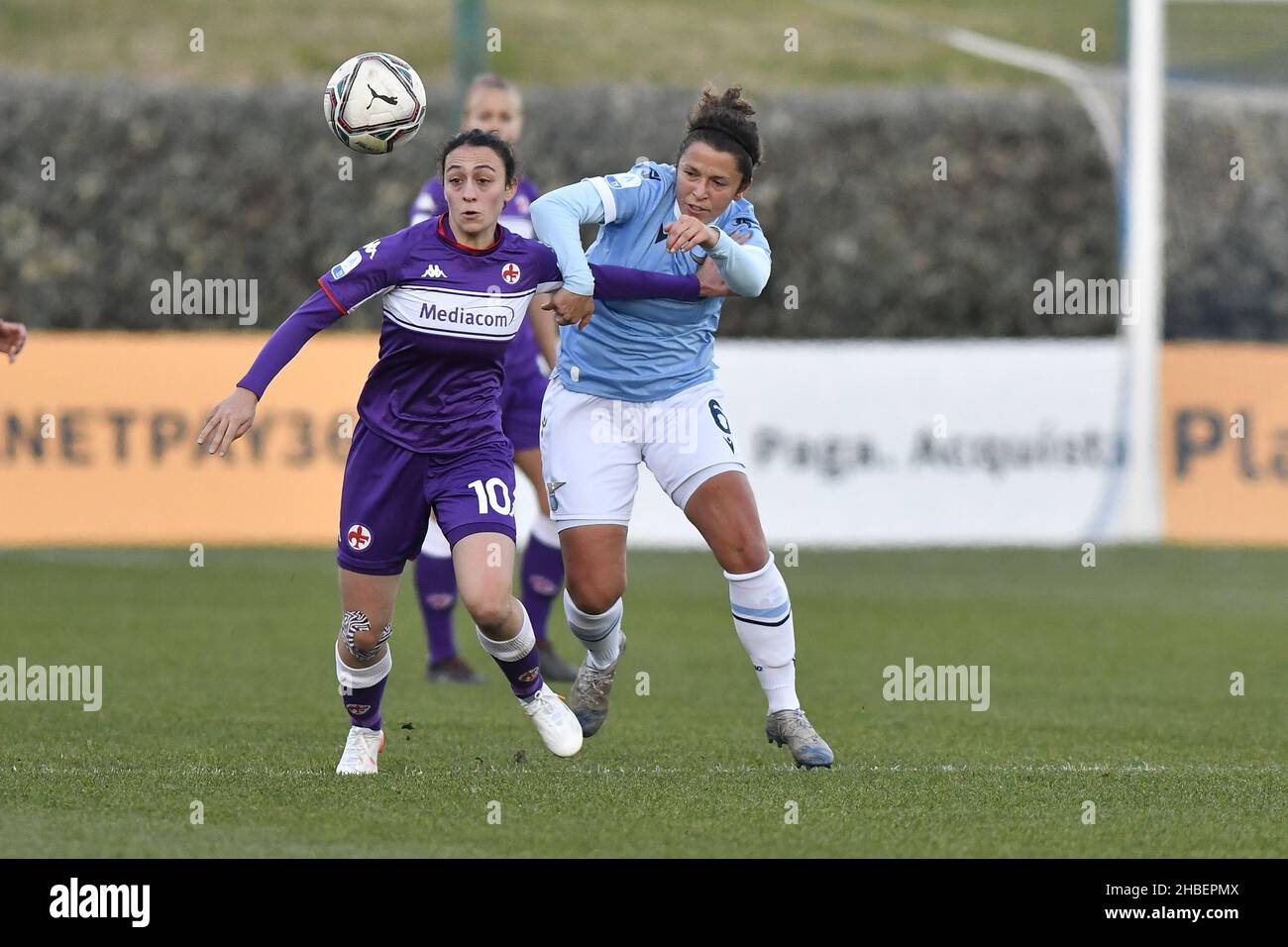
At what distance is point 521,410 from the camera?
959 cm

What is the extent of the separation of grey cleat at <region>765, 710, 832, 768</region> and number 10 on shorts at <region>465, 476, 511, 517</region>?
122 centimetres

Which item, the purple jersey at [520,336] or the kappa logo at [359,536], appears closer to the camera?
the kappa logo at [359,536]

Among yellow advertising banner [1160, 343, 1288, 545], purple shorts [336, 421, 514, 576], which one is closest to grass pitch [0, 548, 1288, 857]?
purple shorts [336, 421, 514, 576]

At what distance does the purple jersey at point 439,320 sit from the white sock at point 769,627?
40.8 inches

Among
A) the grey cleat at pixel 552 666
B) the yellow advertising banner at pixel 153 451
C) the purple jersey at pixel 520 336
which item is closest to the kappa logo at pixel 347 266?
the purple jersey at pixel 520 336

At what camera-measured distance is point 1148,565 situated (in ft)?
52.7

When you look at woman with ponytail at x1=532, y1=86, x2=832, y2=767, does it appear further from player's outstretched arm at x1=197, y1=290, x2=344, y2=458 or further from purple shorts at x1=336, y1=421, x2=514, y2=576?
player's outstretched arm at x1=197, y1=290, x2=344, y2=458

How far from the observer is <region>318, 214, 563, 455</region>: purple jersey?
6746 mm

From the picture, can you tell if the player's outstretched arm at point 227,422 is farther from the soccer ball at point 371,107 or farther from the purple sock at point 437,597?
the purple sock at point 437,597

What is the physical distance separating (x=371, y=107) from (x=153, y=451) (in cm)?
918

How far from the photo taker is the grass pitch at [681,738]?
5902mm

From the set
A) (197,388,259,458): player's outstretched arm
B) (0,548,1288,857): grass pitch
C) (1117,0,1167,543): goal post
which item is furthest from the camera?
(1117,0,1167,543): goal post
